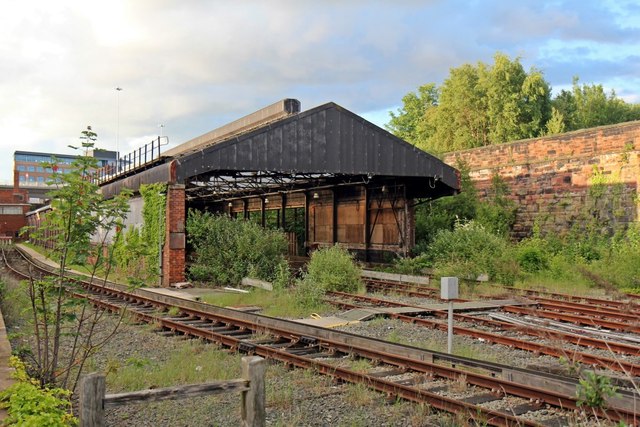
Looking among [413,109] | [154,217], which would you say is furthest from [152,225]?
[413,109]

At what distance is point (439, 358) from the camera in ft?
27.4

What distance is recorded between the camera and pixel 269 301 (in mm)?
15719

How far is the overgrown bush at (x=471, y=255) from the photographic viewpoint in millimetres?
19234

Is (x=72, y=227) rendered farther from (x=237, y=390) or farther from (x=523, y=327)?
(x=523, y=327)

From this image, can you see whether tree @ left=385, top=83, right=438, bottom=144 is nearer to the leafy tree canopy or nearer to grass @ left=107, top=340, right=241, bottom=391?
the leafy tree canopy

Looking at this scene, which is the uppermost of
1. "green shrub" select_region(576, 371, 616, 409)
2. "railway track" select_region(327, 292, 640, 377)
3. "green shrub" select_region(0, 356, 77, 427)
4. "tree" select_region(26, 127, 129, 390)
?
"tree" select_region(26, 127, 129, 390)

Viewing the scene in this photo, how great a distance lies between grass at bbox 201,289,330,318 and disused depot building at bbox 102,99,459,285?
3.61 meters

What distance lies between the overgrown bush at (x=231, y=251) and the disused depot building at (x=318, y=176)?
0.87 metres

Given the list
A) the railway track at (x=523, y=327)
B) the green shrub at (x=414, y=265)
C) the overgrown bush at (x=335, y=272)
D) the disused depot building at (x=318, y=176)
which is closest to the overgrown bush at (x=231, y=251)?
the disused depot building at (x=318, y=176)

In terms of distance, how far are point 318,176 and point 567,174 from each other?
35.9 feet

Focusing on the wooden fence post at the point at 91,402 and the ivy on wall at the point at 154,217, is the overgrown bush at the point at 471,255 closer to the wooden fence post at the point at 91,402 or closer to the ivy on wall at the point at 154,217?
the ivy on wall at the point at 154,217

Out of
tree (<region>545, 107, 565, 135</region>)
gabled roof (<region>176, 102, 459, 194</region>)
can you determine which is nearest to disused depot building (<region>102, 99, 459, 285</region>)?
gabled roof (<region>176, 102, 459, 194</region>)

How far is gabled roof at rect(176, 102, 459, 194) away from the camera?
63.8ft

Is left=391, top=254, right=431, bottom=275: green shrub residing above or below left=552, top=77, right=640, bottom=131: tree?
below
